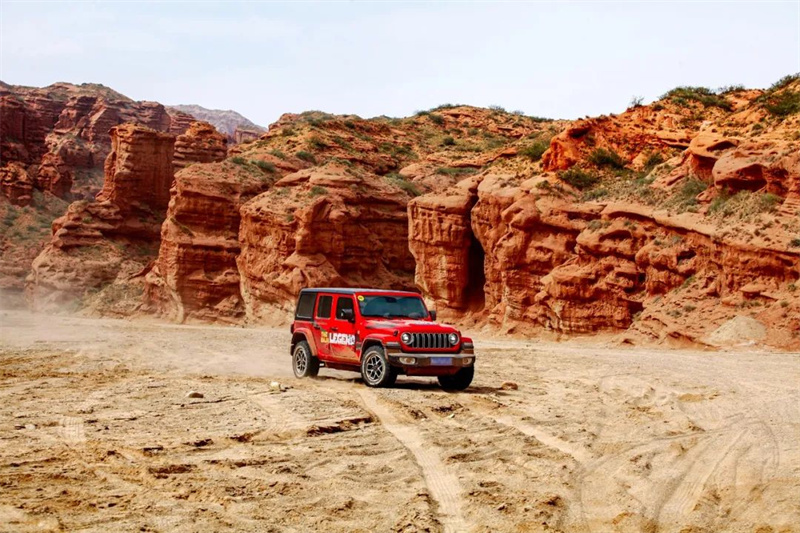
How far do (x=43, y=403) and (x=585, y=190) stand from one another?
25651 millimetres

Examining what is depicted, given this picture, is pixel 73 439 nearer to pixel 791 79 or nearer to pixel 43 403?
pixel 43 403

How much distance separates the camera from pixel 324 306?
17.8 metres

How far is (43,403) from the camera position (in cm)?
1326

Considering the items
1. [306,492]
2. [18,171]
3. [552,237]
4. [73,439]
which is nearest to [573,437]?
[306,492]

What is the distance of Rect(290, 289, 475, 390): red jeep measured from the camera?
15.7 metres

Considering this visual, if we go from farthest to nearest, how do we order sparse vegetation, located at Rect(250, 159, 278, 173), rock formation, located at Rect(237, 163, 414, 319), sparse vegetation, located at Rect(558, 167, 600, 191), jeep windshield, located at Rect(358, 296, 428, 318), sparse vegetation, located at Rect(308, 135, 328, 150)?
sparse vegetation, located at Rect(308, 135, 328, 150) → sparse vegetation, located at Rect(250, 159, 278, 173) → rock formation, located at Rect(237, 163, 414, 319) → sparse vegetation, located at Rect(558, 167, 600, 191) → jeep windshield, located at Rect(358, 296, 428, 318)

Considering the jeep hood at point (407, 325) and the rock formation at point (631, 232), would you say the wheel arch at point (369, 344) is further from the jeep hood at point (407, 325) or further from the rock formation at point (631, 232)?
the rock formation at point (631, 232)

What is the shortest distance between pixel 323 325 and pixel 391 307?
149 centimetres

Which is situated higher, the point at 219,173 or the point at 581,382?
the point at 219,173

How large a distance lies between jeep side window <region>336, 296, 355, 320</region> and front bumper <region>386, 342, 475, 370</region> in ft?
5.53

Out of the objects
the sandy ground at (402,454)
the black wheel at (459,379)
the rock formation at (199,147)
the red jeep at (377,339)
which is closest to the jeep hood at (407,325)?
the red jeep at (377,339)

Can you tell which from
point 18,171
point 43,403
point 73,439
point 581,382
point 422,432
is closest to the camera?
point 73,439

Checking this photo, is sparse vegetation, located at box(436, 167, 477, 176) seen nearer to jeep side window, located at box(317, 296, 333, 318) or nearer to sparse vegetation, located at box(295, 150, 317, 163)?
sparse vegetation, located at box(295, 150, 317, 163)

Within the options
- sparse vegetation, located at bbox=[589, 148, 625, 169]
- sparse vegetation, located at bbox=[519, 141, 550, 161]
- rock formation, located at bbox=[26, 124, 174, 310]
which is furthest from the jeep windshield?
rock formation, located at bbox=[26, 124, 174, 310]
